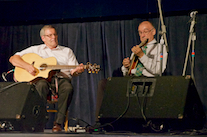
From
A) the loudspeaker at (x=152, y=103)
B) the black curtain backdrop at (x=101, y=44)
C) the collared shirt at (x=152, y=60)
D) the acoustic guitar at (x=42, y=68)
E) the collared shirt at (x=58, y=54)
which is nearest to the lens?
the loudspeaker at (x=152, y=103)

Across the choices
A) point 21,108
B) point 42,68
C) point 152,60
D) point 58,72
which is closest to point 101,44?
point 58,72

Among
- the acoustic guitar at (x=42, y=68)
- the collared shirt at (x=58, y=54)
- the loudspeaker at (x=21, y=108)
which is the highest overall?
the collared shirt at (x=58, y=54)

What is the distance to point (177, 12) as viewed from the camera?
4133mm

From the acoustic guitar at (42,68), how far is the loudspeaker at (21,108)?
29.7 inches

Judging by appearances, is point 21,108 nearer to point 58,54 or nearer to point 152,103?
point 152,103

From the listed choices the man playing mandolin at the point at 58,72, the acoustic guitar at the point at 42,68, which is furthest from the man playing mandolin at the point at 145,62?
the man playing mandolin at the point at 58,72

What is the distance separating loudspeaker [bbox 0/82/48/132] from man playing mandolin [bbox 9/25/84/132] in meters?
0.43

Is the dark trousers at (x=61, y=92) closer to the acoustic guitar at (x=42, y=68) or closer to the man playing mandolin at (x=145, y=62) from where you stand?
the acoustic guitar at (x=42, y=68)

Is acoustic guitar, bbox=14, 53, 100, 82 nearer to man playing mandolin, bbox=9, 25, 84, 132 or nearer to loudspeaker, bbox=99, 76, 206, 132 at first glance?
man playing mandolin, bbox=9, 25, 84, 132

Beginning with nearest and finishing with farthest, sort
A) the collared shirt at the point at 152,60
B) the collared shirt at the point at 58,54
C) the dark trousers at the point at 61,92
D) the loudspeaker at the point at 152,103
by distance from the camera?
the loudspeaker at the point at 152,103 < the collared shirt at the point at 152,60 < the dark trousers at the point at 61,92 < the collared shirt at the point at 58,54

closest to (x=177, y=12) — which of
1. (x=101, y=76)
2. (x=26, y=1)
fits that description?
(x=101, y=76)

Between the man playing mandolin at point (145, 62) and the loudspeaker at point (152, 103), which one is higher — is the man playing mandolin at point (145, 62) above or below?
above

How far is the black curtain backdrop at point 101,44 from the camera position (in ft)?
13.4

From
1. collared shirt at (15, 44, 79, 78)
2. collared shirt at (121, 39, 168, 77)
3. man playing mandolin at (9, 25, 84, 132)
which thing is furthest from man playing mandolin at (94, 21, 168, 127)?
collared shirt at (15, 44, 79, 78)
